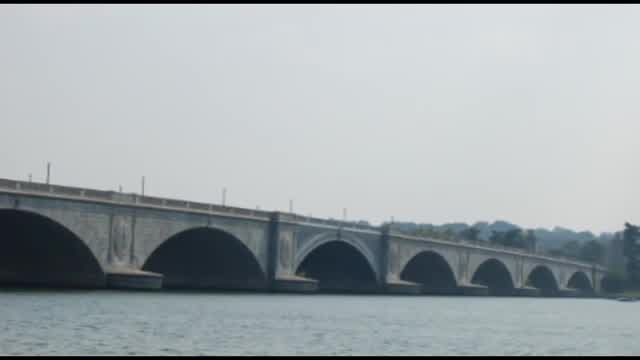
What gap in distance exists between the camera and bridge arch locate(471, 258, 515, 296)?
538 feet

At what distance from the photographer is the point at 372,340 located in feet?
171

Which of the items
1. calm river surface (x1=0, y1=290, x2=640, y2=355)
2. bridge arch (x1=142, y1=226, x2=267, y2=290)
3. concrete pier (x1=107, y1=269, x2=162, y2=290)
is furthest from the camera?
bridge arch (x1=142, y1=226, x2=267, y2=290)

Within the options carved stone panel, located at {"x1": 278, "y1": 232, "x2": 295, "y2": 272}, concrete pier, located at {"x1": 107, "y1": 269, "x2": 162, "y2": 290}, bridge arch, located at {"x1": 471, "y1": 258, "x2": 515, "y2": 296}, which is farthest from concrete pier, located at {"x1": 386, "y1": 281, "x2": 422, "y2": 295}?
concrete pier, located at {"x1": 107, "y1": 269, "x2": 162, "y2": 290}

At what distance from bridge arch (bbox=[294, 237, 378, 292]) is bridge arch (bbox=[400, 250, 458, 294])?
698 inches

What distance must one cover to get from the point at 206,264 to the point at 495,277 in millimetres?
75879

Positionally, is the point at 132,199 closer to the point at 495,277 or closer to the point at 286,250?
the point at 286,250

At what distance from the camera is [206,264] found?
10012 centimetres

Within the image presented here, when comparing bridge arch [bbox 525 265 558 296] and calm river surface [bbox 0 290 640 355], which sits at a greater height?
bridge arch [bbox 525 265 558 296]

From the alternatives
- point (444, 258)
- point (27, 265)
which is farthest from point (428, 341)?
point (444, 258)

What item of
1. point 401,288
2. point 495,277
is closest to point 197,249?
point 401,288

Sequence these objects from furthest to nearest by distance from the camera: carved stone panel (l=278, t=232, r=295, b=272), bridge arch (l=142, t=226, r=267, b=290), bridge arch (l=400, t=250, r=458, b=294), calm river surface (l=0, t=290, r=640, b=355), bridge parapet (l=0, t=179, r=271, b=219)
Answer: bridge arch (l=400, t=250, r=458, b=294)
carved stone panel (l=278, t=232, r=295, b=272)
bridge arch (l=142, t=226, r=267, b=290)
bridge parapet (l=0, t=179, r=271, b=219)
calm river surface (l=0, t=290, r=640, b=355)

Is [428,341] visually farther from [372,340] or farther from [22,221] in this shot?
[22,221]

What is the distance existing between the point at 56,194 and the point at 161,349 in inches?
1381

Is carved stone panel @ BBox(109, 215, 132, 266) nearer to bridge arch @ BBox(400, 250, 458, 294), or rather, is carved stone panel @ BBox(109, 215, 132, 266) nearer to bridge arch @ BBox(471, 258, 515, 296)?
bridge arch @ BBox(400, 250, 458, 294)
